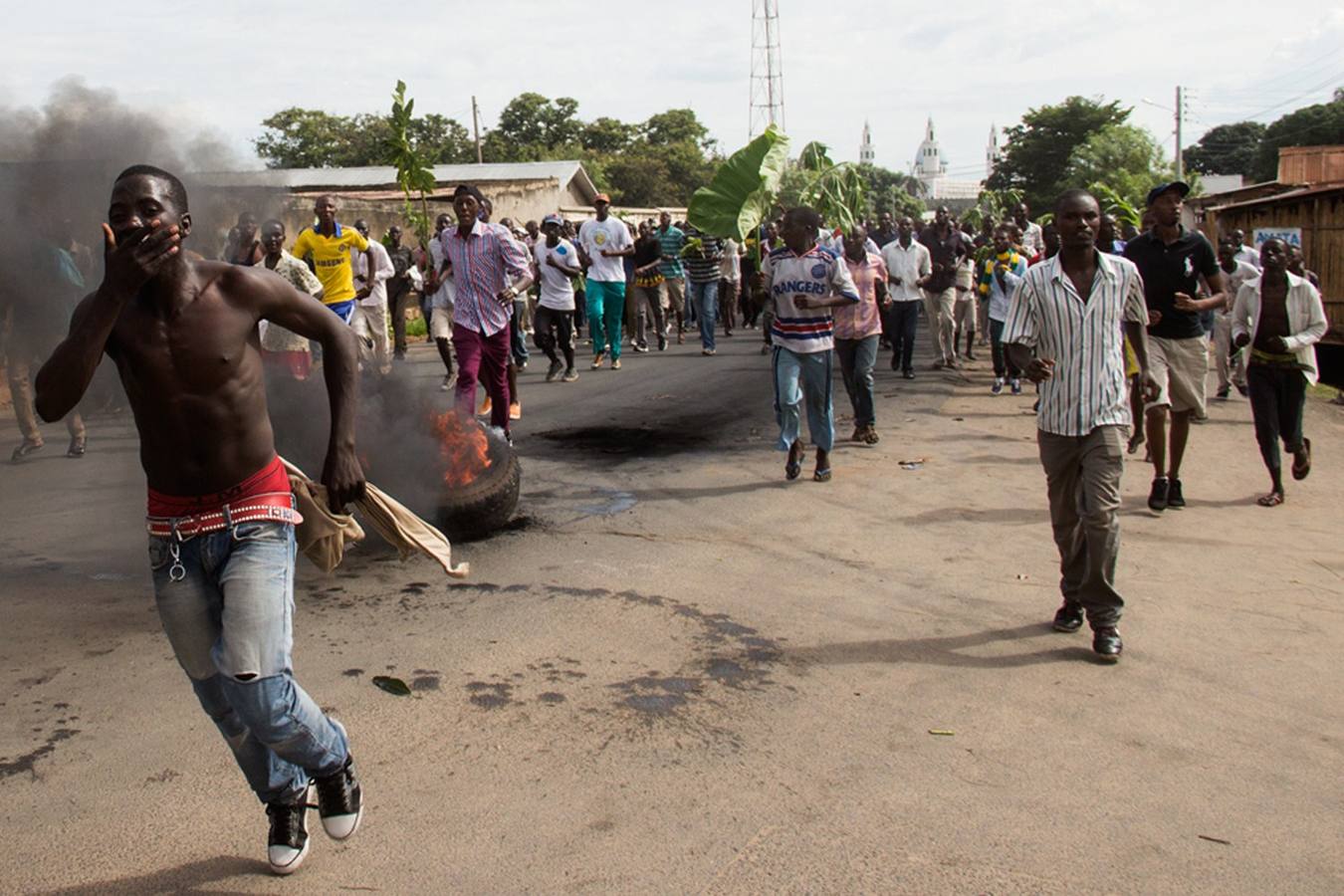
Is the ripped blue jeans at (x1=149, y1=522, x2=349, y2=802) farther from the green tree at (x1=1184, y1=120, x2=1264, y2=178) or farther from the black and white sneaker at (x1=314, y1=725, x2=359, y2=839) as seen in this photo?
the green tree at (x1=1184, y1=120, x2=1264, y2=178)

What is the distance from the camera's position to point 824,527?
746 cm

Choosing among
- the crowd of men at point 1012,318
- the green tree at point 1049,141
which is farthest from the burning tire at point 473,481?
the green tree at point 1049,141

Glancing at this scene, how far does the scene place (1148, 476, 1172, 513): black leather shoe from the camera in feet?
26.3

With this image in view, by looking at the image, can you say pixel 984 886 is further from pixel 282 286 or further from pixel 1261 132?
pixel 1261 132

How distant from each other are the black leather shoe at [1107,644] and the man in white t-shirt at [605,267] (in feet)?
32.5

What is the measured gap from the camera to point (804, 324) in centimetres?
859

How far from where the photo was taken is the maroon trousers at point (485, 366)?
364 inches

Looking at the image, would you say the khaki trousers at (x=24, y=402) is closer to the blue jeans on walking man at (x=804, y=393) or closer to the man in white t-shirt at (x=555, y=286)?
the man in white t-shirt at (x=555, y=286)

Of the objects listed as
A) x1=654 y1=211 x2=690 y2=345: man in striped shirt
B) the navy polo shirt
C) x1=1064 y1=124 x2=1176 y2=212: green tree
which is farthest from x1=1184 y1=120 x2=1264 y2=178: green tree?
the navy polo shirt

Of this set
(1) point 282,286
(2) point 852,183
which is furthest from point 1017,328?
(2) point 852,183

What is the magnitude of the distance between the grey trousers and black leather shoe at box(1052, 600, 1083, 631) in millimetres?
27

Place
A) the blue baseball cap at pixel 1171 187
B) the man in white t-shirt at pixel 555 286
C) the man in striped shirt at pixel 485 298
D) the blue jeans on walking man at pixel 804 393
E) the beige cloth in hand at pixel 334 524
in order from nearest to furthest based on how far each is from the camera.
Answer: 1. the beige cloth in hand at pixel 334 524
2. the blue baseball cap at pixel 1171 187
3. the blue jeans on walking man at pixel 804 393
4. the man in striped shirt at pixel 485 298
5. the man in white t-shirt at pixel 555 286

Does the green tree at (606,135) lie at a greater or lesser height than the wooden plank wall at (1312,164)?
greater

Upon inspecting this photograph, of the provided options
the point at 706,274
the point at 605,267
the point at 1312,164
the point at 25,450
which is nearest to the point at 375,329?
the point at 605,267
